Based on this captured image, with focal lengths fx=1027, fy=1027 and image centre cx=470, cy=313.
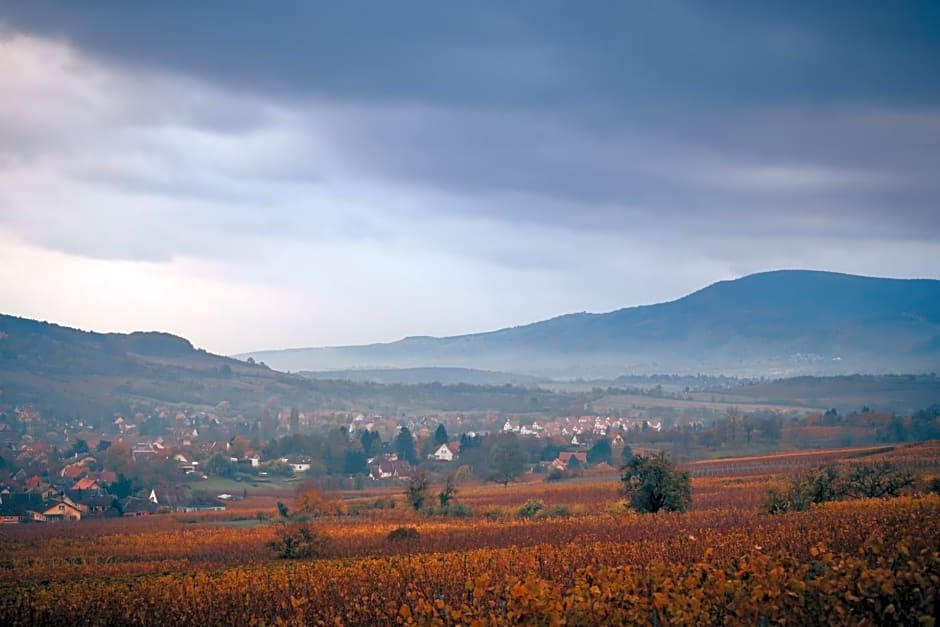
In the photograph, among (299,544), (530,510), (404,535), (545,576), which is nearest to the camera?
(545,576)

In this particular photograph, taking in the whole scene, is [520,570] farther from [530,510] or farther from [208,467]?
[208,467]

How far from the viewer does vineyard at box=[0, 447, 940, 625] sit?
18531 mm

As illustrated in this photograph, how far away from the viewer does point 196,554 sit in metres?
53.5

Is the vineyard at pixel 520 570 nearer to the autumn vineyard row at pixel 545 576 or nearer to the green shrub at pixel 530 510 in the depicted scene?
the autumn vineyard row at pixel 545 576

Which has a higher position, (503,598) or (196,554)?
(503,598)

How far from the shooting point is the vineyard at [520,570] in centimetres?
1853

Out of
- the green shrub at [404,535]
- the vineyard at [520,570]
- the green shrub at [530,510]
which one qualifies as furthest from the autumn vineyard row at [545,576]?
the green shrub at [530,510]

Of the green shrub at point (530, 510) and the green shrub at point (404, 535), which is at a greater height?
the green shrub at point (404, 535)

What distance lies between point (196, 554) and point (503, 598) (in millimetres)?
32286

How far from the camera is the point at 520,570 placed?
102 ft

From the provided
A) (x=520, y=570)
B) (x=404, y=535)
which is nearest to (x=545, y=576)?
(x=520, y=570)

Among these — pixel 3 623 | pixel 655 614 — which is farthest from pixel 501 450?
pixel 655 614

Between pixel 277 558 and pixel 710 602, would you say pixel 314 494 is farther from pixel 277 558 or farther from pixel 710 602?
pixel 710 602

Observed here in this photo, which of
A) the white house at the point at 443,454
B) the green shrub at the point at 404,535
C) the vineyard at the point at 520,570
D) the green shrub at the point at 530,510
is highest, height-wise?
the vineyard at the point at 520,570
